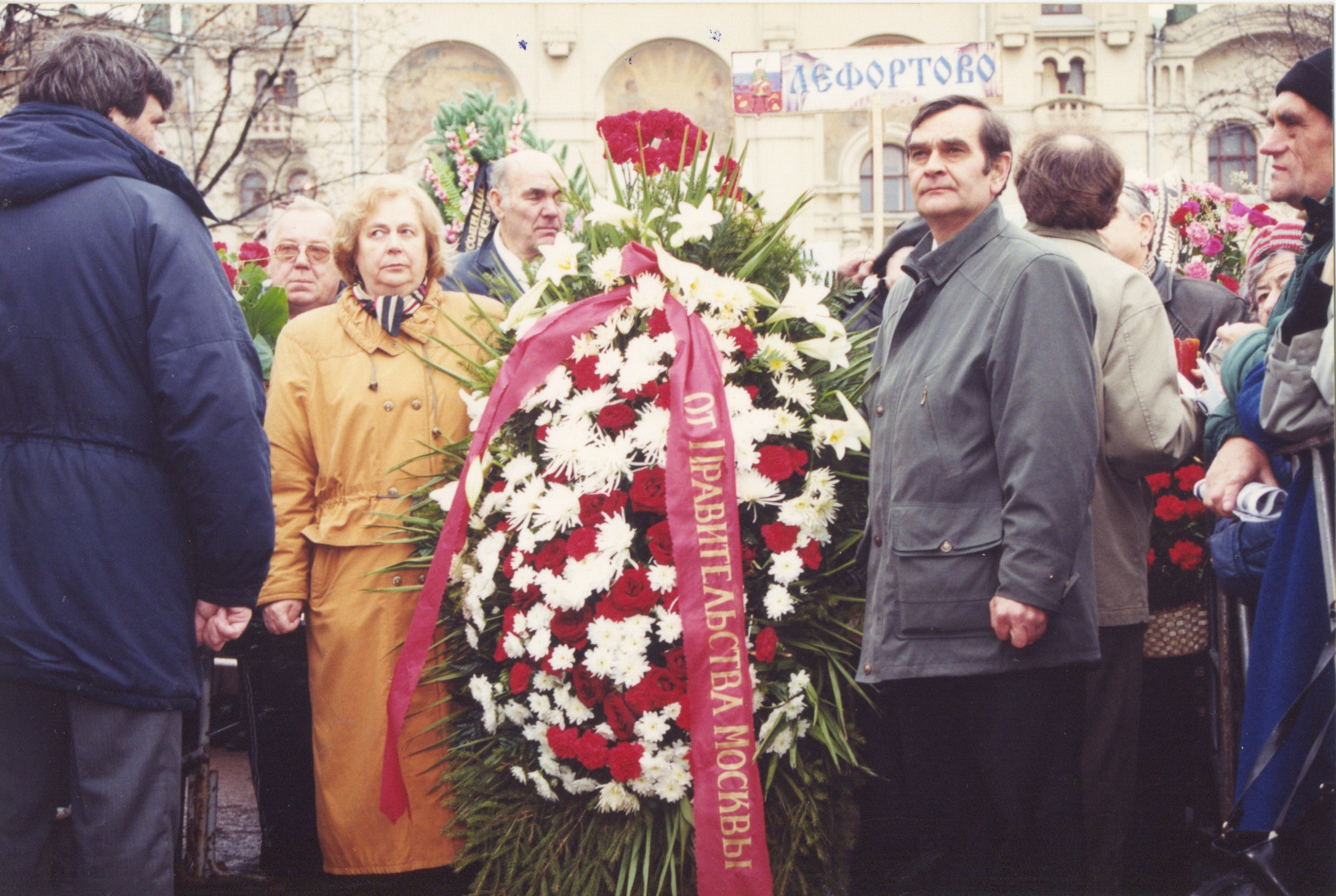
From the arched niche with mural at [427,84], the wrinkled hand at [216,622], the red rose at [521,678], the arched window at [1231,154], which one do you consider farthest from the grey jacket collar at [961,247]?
the arched window at [1231,154]

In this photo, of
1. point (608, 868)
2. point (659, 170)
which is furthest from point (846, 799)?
point (659, 170)

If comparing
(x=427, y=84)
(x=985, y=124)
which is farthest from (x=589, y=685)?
(x=427, y=84)

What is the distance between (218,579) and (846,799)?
4.89 feet

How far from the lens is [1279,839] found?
2230 mm

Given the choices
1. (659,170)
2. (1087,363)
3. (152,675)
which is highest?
(659,170)

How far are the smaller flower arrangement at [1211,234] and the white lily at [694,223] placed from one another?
247cm

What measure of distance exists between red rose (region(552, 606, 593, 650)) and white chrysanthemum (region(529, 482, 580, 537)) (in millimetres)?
200

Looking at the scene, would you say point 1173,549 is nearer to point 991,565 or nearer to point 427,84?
point 991,565

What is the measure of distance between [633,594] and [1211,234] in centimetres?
323

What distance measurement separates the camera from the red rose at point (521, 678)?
2734mm

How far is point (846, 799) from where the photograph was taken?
2752mm

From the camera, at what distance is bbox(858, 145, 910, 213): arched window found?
23234mm

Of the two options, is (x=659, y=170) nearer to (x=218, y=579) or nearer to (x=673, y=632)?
(x=673, y=632)

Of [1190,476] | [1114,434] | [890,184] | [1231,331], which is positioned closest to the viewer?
[1114,434]
